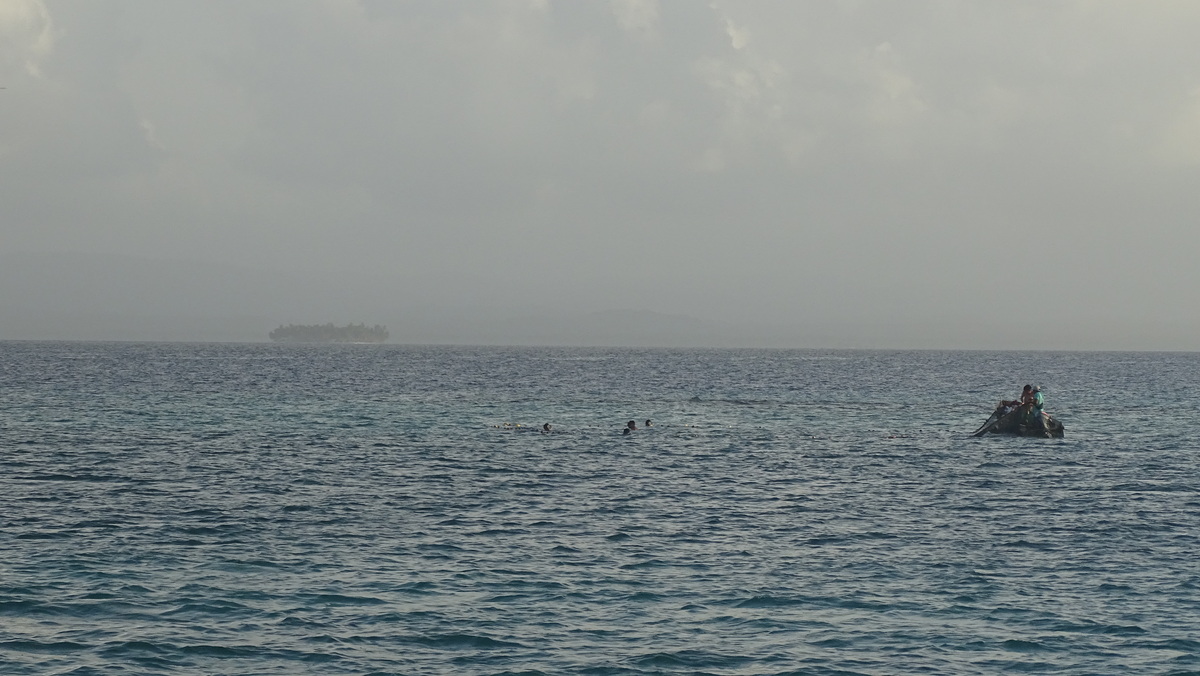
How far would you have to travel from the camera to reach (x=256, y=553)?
32.1m

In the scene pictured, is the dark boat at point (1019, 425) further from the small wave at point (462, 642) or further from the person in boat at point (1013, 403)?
the small wave at point (462, 642)

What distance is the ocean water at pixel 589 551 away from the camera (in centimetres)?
2355

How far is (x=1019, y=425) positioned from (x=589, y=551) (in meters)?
43.5

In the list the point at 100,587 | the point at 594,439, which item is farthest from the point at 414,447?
the point at 100,587

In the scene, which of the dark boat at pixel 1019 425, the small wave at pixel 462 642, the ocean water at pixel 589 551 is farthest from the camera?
the dark boat at pixel 1019 425

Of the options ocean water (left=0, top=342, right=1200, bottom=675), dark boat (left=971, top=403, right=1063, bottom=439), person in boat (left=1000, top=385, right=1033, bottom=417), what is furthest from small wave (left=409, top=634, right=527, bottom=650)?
person in boat (left=1000, top=385, right=1033, bottom=417)

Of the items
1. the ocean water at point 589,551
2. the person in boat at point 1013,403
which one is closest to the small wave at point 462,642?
the ocean water at point 589,551

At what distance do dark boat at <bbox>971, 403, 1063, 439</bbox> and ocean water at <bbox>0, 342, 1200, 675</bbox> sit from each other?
1065 mm

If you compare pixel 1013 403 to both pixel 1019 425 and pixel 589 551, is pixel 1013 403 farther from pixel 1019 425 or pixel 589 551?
pixel 589 551

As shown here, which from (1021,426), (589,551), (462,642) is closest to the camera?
(462,642)

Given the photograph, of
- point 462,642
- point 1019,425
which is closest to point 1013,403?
point 1019,425

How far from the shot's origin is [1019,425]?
6844 centimetres

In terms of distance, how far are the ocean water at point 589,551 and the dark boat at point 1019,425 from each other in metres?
1.06

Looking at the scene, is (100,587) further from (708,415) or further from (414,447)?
(708,415)
